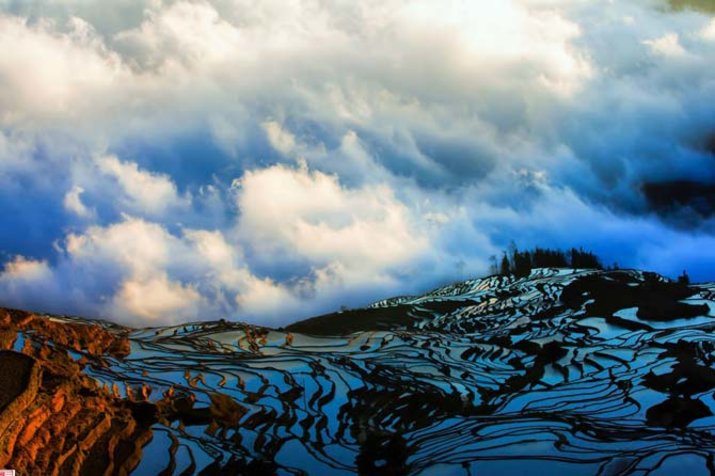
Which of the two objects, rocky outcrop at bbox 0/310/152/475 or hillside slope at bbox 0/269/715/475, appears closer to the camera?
rocky outcrop at bbox 0/310/152/475

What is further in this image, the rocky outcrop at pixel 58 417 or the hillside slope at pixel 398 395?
the hillside slope at pixel 398 395

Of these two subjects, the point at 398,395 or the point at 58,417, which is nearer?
the point at 58,417

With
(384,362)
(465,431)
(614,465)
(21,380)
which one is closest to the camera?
(21,380)

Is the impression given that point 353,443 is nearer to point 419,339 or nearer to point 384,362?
point 384,362

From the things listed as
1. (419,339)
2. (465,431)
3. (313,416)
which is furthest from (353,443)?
(419,339)

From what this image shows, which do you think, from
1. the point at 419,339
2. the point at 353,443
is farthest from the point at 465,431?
the point at 419,339

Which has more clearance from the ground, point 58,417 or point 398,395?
point 398,395

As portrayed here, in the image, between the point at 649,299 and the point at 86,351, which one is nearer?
the point at 86,351

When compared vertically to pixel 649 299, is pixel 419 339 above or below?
below

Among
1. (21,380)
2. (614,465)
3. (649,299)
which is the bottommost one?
(614,465)

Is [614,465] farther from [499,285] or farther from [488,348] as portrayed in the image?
[499,285]

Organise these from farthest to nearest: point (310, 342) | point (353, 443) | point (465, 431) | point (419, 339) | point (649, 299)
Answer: point (649, 299) < point (419, 339) < point (310, 342) < point (465, 431) < point (353, 443)
